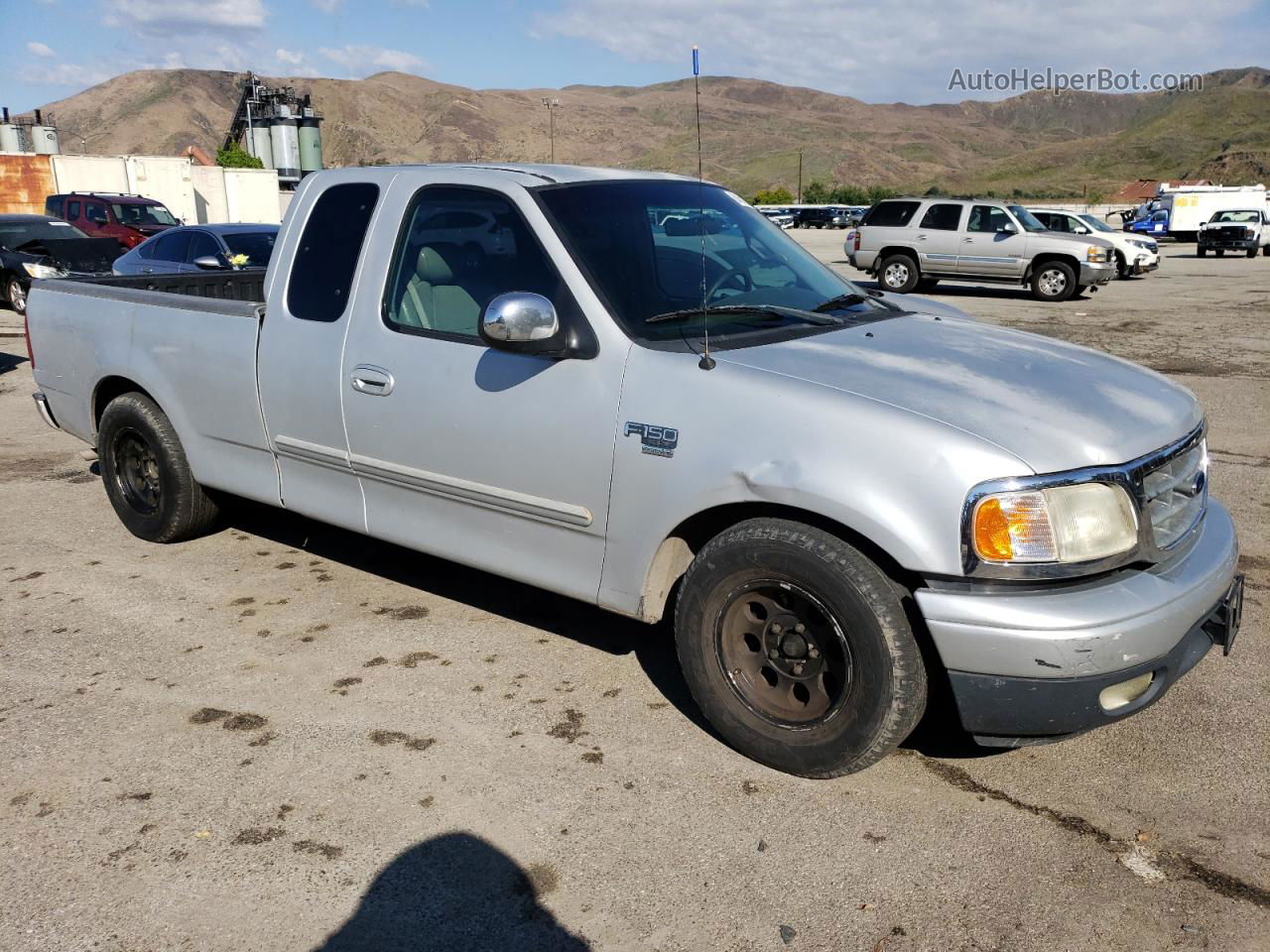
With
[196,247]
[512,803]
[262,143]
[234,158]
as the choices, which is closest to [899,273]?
[196,247]

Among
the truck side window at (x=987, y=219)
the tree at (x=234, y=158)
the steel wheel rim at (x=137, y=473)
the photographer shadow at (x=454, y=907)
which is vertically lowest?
the photographer shadow at (x=454, y=907)

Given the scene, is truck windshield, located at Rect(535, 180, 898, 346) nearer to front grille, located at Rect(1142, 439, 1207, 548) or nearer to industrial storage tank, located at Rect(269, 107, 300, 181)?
front grille, located at Rect(1142, 439, 1207, 548)

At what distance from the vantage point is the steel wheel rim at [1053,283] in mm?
19531

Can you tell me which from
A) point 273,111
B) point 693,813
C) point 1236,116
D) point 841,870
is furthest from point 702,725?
point 1236,116

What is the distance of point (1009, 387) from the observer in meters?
3.33

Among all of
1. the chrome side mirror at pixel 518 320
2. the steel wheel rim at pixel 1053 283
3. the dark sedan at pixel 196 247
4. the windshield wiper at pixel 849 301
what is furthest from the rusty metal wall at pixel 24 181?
the chrome side mirror at pixel 518 320

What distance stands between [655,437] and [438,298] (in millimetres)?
1206

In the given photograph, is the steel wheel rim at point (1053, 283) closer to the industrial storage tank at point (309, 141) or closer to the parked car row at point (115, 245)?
the parked car row at point (115, 245)

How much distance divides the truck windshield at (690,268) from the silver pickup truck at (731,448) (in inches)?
0.6

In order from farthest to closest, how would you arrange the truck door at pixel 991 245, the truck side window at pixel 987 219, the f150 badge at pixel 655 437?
the truck side window at pixel 987 219 → the truck door at pixel 991 245 → the f150 badge at pixel 655 437

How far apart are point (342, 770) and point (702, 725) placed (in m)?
1.22

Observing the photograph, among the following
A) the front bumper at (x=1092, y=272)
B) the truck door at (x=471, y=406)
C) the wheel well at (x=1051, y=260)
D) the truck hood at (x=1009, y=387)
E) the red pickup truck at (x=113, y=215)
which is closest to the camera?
the truck hood at (x=1009, y=387)

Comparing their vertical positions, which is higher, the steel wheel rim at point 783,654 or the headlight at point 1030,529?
the headlight at point 1030,529

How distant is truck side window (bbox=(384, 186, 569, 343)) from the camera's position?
3914mm
